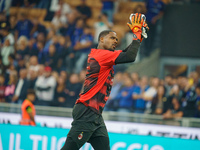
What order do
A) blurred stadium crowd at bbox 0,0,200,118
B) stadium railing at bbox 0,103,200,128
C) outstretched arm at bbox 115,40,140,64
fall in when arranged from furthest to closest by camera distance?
blurred stadium crowd at bbox 0,0,200,118 → stadium railing at bbox 0,103,200,128 → outstretched arm at bbox 115,40,140,64

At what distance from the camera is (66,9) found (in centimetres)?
1335

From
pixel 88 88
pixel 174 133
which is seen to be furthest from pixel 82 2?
pixel 88 88

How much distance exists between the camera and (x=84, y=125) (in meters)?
4.33

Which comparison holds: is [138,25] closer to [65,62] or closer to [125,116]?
[125,116]

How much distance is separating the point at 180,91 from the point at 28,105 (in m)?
3.80

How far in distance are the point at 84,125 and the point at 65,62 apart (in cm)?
777

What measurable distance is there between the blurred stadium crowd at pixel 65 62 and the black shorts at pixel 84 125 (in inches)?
204

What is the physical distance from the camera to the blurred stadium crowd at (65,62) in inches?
391

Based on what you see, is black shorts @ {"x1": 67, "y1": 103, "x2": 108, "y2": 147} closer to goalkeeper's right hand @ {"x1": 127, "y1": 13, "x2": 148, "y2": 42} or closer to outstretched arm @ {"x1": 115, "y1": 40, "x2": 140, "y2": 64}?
outstretched arm @ {"x1": 115, "y1": 40, "x2": 140, "y2": 64}

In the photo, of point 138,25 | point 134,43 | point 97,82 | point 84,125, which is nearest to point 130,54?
point 134,43

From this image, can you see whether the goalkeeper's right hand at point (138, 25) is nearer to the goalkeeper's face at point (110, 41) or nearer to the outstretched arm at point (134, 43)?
the outstretched arm at point (134, 43)

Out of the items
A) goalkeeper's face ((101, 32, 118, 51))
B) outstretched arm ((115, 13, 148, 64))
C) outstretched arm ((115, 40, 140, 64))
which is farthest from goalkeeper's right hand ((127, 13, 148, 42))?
goalkeeper's face ((101, 32, 118, 51))

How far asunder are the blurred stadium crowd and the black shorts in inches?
204

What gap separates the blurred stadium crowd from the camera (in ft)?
32.6
